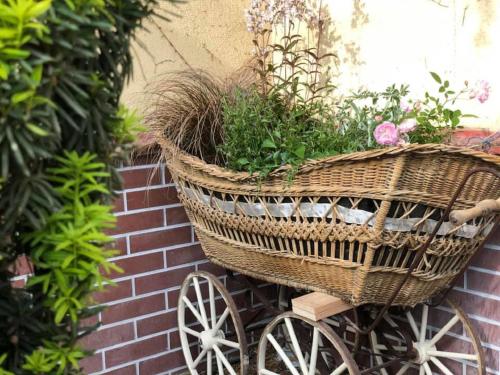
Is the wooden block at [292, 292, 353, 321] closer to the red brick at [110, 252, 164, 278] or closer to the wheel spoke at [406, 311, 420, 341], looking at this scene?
the wheel spoke at [406, 311, 420, 341]

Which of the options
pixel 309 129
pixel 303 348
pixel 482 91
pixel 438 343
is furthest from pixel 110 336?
pixel 482 91

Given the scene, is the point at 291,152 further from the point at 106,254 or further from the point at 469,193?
the point at 106,254

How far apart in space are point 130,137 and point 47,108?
0.62 feet

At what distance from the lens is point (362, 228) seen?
1407mm

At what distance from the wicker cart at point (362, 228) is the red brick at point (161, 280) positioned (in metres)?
0.42

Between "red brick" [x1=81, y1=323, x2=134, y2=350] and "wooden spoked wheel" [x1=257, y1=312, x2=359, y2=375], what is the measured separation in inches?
22.6

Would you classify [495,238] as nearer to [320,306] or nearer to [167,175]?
[320,306]

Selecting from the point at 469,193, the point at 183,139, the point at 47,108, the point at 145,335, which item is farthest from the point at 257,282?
the point at 47,108

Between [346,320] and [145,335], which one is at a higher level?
[346,320]

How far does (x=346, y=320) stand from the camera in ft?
5.45

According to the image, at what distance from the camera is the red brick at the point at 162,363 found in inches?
88.5

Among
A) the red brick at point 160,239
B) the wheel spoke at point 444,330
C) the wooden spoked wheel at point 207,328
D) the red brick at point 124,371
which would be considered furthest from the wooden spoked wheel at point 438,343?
the red brick at point 124,371

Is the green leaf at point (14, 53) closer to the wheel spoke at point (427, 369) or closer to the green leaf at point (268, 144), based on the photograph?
the green leaf at point (268, 144)

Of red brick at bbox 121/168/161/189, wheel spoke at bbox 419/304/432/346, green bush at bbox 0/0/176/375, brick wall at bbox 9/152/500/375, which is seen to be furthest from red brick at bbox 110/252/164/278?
green bush at bbox 0/0/176/375
